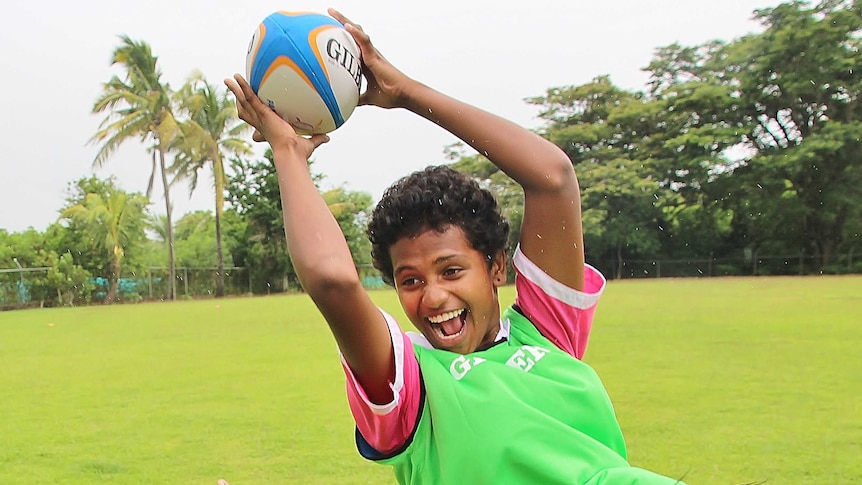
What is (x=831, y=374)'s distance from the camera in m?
6.63

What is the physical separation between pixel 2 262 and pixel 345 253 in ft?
→ 83.8

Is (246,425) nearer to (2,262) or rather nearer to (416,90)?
(416,90)

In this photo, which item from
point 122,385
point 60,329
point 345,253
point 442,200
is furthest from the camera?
point 60,329

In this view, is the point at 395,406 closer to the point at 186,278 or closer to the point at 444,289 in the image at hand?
the point at 444,289

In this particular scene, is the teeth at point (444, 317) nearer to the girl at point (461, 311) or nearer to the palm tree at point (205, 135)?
the girl at point (461, 311)

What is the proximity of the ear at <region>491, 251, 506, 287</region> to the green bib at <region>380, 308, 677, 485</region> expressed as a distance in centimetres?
24

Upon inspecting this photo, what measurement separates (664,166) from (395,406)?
99.1ft

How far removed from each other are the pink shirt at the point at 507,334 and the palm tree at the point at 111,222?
2516 centimetres

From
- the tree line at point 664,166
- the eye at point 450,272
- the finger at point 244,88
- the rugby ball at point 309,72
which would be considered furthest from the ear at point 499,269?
the tree line at point 664,166

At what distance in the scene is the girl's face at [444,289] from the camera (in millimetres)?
1563

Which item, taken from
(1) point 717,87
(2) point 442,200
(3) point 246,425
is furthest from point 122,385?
(1) point 717,87

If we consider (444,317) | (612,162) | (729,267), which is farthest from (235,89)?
(612,162)

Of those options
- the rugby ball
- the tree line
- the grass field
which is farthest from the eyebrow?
the tree line

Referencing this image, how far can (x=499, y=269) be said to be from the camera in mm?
1767
